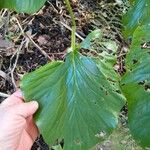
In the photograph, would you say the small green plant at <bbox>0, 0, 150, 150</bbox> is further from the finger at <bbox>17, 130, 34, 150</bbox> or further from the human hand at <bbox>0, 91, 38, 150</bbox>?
the finger at <bbox>17, 130, 34, 150</bbox>

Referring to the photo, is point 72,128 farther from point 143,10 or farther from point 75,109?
point 143,10

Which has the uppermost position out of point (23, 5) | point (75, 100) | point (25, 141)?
point (23, 5)

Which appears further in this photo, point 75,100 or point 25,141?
point 25,141

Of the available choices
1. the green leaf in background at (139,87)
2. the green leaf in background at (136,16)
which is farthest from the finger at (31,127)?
the green leaf in background at (136,16)

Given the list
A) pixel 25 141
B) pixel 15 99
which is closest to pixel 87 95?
pixel 15 99

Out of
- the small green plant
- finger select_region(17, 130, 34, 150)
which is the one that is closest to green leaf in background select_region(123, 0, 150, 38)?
the small green plant

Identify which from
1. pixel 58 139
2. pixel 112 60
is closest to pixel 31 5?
pixel 112 60

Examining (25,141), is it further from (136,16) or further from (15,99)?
(136,16)
